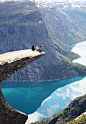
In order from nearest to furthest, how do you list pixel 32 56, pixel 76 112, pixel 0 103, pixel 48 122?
pixel 0 103, pixel 32 56, pixel 76 112, pixel 48 122

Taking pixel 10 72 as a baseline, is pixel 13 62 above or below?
above

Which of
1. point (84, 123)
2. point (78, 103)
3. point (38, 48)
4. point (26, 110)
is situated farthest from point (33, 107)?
point (38, 48)

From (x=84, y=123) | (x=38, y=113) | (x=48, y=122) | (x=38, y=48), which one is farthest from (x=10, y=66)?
(x=38, y=113)

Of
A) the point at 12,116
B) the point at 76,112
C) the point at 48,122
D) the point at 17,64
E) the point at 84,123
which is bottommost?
the point at 48,122

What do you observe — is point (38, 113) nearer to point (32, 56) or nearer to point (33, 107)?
point (33, 107)

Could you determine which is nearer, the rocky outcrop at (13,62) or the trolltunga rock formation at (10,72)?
the rocky outcrop at (13,62)

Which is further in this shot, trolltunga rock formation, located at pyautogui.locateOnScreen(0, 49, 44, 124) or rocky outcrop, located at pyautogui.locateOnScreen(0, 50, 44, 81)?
trolltunga rock formation, located at pyautogui.locateOnScreen(0, 49, 44, 124)

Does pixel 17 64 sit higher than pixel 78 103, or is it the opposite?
pixel 17 64

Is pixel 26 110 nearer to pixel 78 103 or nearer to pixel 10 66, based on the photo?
pixel 78 103

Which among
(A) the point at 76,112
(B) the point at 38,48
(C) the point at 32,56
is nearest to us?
(C) the point at 32,56

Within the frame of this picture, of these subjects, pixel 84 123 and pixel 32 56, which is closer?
pixel 32 56
